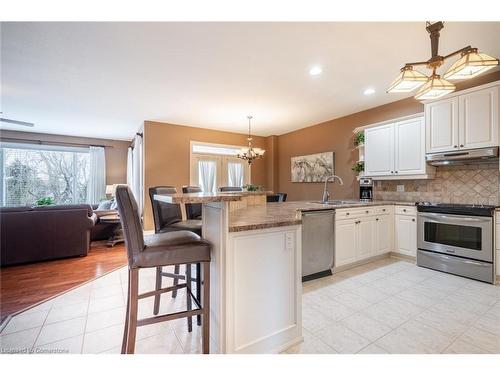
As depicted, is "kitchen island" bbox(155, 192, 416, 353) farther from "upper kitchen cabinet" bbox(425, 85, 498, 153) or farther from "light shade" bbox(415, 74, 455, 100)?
"upper kitchen cabinet" bbox(425, 85, 498, 153)

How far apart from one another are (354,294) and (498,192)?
8.10 ft

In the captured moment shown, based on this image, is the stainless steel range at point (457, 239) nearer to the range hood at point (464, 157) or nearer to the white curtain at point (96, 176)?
the range hood at point (464, 157)

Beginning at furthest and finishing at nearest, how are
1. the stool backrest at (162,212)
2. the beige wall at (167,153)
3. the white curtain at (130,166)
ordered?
the white curtain at (130,166) → the beige wall at (167,153) → the stool backrest at (162,212)

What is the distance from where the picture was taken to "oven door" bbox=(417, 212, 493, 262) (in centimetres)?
270

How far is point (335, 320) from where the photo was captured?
198 centimetres

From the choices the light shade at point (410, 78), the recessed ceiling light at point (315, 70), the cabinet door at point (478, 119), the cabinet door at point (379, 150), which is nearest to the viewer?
the light shade at point (410, 78)

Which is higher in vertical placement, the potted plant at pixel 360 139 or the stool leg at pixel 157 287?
the potted plant at pixel 360 139

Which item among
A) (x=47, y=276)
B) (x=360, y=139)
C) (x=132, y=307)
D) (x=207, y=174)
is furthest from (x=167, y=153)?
(x=132, y=307)

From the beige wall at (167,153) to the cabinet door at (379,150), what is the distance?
371cm

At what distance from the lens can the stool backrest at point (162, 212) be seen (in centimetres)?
233

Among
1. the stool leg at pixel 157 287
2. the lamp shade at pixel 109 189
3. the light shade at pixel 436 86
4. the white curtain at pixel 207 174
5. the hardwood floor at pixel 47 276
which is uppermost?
the light shade at pixel 436 86

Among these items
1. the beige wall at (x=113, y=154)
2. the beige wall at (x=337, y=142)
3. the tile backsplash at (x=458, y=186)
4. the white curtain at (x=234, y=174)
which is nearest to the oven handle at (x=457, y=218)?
the tile backsplash at (x=458, y=186)

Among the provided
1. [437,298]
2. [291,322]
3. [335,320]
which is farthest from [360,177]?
[291,322]

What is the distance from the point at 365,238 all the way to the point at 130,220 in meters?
3.19
